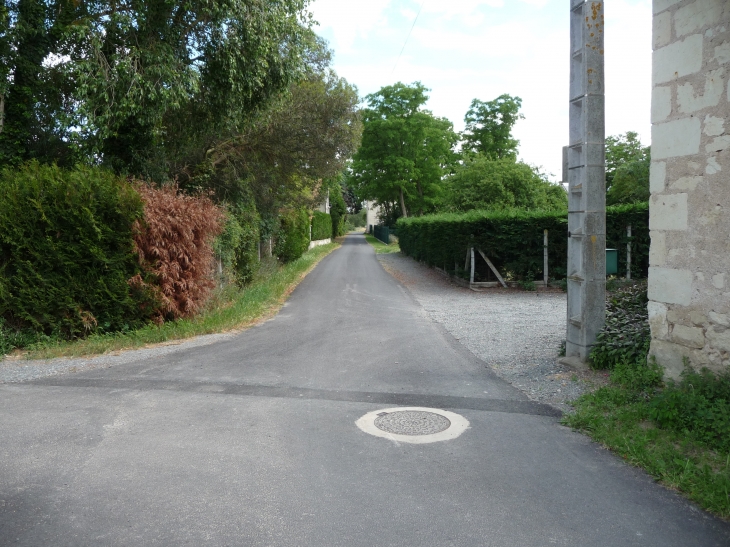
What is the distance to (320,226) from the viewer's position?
153 ft

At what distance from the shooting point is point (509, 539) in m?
3.23

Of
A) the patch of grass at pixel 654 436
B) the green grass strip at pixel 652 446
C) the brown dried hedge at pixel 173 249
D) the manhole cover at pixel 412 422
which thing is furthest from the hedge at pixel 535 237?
the manhole cover at pixel 412 422

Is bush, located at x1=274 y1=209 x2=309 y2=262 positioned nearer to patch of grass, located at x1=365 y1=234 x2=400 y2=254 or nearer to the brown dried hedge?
patch of grass, located at x1=365 y1=234 x2=400 y2=254

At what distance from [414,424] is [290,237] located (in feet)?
69.5

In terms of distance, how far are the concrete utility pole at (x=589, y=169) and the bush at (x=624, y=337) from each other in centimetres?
19

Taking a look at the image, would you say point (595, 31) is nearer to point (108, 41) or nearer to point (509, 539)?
point (509, 539)

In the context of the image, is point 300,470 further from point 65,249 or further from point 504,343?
point 65,249

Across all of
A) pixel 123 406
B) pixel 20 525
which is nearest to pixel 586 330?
pixel 123 406

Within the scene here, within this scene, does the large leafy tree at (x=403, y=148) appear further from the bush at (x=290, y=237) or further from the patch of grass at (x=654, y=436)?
the patch of grass at (x=654, y=436)

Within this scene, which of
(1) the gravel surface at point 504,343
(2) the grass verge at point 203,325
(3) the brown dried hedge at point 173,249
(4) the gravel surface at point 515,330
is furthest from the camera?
(3) the brown dried hedge at point 173,249

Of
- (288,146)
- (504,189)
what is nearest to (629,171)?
(504,189)

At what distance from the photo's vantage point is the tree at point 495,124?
165ft

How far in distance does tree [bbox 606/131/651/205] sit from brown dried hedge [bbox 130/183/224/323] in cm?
3189

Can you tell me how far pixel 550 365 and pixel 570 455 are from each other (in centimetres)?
319
